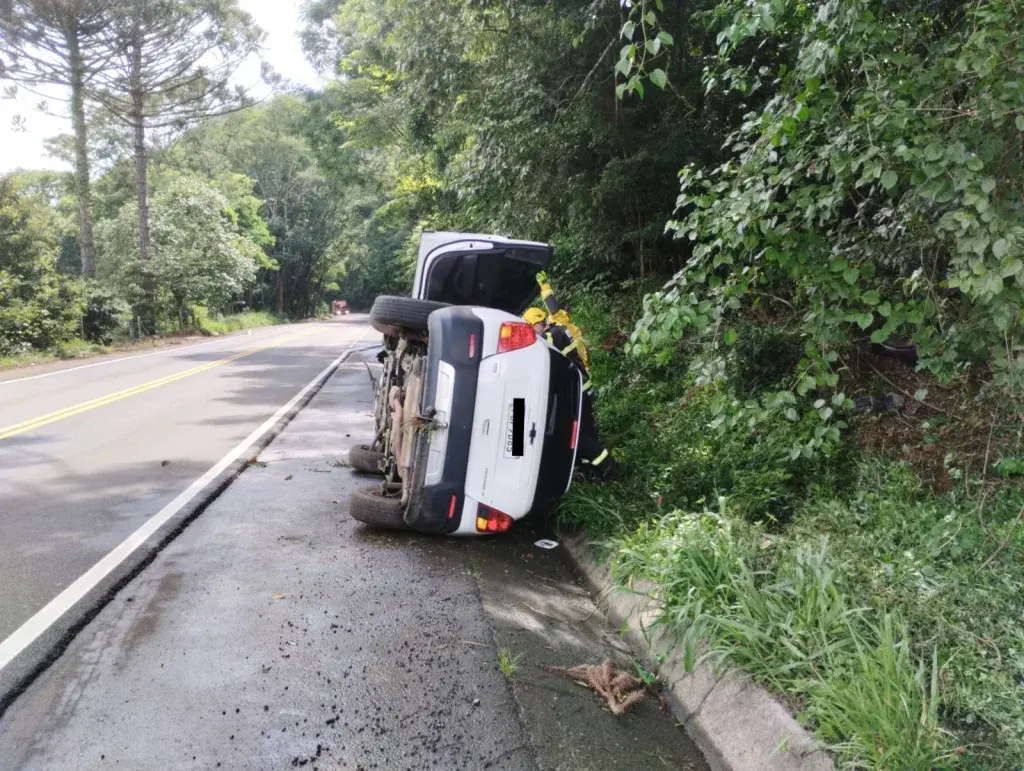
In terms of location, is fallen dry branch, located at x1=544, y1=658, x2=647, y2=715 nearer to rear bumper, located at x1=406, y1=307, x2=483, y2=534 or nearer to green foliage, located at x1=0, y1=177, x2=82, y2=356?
rear bumper, located at x1=406, y1=307, x2=483, y2=534

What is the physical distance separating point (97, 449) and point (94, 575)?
4.31 metres

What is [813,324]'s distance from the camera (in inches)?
161

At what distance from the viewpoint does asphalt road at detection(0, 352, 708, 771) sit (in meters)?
2.99

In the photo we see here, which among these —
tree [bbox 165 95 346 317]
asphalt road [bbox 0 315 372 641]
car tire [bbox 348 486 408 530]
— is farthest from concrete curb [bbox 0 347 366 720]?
tree [bbox 165 95 346 317]

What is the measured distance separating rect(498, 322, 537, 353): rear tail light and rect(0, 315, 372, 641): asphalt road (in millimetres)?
3039

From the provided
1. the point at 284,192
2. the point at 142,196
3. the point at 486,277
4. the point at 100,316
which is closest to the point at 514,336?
the point at 486,277

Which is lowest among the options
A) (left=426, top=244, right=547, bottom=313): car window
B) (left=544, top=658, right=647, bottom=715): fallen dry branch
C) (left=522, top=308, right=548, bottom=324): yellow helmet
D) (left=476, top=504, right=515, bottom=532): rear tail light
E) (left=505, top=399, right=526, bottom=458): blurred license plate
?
(left=544, top=658, right=647, bottom=715): fallen dry branch

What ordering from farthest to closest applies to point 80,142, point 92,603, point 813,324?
point 80,142 → point 92,603 → point 813,324

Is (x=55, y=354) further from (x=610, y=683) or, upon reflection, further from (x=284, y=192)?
(x=284, y=192)

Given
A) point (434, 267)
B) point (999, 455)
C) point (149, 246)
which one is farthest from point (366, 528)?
point (149, 246)

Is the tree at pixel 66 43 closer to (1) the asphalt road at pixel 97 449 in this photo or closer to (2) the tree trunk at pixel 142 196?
(2) the tree trunk at pixel 142 196

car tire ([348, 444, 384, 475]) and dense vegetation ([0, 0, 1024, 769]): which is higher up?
dense vegetation ([0, 0, 1024, 769])

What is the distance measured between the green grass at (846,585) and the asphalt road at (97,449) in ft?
11.3

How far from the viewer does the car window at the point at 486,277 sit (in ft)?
23.5
